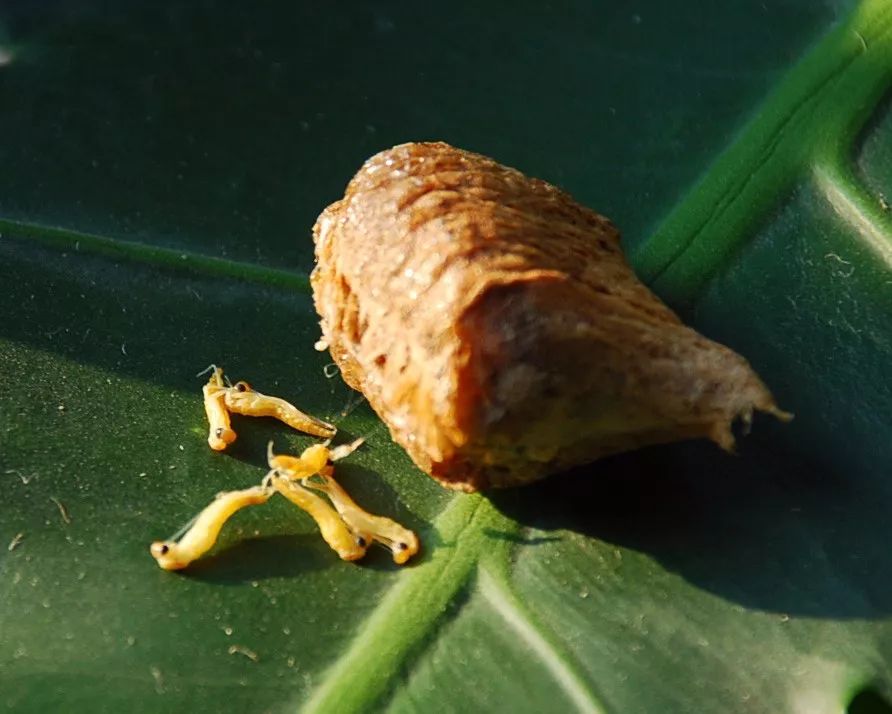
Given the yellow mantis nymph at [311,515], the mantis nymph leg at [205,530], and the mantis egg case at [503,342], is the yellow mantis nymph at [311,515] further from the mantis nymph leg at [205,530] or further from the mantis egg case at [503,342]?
the mantis egg case at [503,342]

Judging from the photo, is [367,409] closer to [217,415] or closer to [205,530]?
[217,415]

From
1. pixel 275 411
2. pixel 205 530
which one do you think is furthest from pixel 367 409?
pixel 205 530

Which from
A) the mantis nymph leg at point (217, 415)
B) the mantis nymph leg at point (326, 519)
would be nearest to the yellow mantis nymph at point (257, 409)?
the mantis nymph leg at point (217, 415)

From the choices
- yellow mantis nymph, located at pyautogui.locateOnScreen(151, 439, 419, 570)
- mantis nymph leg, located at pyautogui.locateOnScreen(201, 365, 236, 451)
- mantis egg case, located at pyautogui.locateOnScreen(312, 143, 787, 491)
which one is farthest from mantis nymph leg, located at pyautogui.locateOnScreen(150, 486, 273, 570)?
mantis egg case, located at pyautogui.locateOnScreen(312, 143, 787, 491)

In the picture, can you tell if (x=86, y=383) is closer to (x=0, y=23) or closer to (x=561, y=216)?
(x=561, y=216)

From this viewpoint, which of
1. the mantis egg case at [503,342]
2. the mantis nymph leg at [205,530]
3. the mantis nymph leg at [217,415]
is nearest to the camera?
the mantis egg case at [503,342]

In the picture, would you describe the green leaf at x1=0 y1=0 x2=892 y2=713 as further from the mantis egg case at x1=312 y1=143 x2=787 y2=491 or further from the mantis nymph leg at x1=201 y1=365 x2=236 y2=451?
the mantis egg case at x1=312 y1=143 x2=787 y2=491
